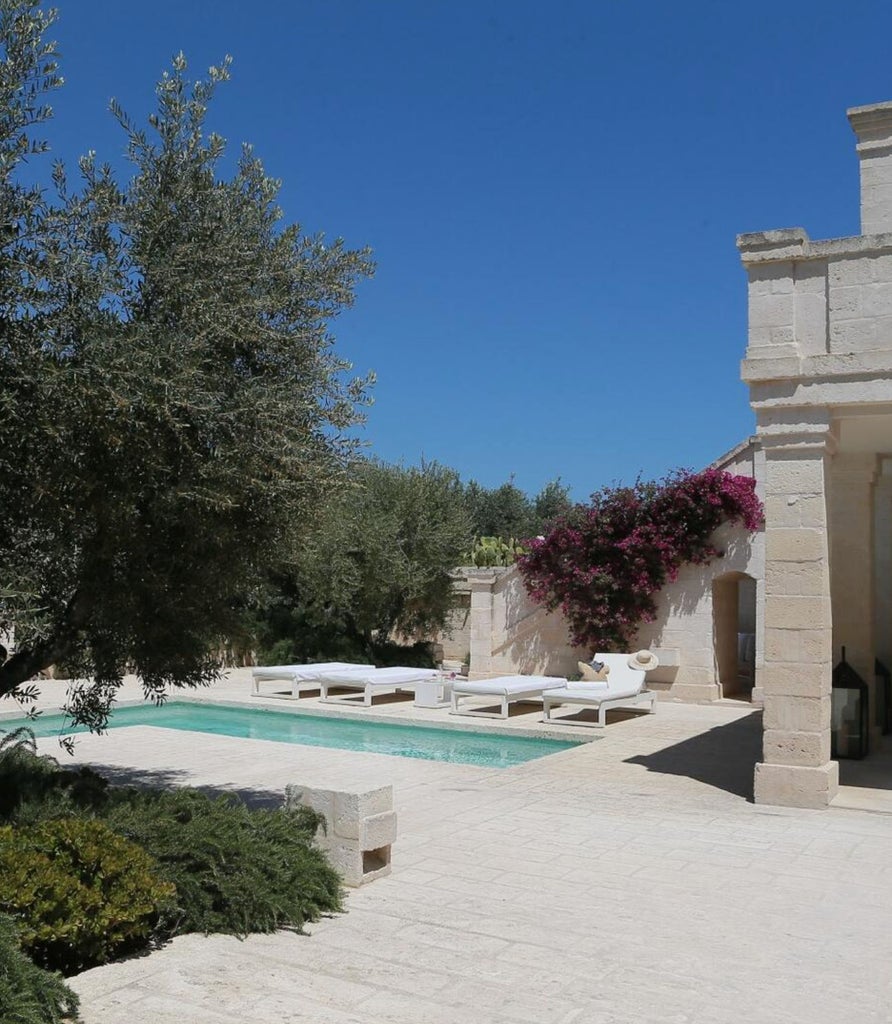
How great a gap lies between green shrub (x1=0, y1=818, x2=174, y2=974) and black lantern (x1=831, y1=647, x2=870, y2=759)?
816 centimetres

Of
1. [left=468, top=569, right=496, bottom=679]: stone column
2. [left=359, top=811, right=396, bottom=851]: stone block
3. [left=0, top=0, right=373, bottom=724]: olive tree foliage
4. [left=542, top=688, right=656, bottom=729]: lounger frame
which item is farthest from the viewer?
[left=468, top=569, right=496, bottom=679]: stone column

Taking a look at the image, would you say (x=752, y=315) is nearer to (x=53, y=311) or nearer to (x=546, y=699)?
(x=53, y=311)

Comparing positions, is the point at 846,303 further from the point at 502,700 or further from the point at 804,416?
the point at 502,700

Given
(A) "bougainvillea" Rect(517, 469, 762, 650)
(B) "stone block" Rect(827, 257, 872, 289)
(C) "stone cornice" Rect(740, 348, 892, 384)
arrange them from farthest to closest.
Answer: (A) "bougainvillea" Rect(517, 469, 762, 650)
(B) "stone block" Rect(827, 257, 872, 289)
(C) "stone cornice" Rect(740, 348, 892, 384)

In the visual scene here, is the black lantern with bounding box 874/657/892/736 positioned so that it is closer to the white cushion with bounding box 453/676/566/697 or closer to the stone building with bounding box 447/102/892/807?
the stone building with bounding box 447/102/892/807

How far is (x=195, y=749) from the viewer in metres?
12.2

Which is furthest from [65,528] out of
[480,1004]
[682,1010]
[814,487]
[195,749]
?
[195,749]

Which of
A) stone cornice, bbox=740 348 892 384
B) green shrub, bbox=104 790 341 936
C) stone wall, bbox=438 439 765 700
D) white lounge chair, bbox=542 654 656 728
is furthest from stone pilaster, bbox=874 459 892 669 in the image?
green shrub, bbox=104 790 341 936

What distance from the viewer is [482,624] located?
1992 centimetres

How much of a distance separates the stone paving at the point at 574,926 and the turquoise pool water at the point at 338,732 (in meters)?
3.42

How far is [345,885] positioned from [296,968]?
1443mm

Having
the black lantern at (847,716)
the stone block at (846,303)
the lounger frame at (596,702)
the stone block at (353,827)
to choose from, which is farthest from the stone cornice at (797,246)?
the lounger frame at (596,702)

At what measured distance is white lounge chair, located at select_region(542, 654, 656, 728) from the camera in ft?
48.0

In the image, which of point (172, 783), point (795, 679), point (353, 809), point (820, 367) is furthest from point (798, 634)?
point (172, 783)
